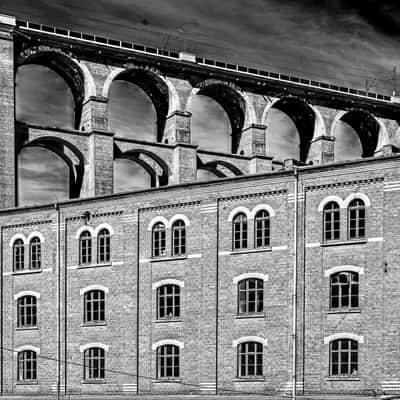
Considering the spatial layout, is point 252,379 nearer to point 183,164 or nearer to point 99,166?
point 99,166

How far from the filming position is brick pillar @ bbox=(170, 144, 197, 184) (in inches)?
2062

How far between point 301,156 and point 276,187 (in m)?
26.1

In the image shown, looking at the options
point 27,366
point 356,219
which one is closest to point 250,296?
point 356,219

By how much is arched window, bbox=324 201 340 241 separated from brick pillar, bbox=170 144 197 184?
65.1 feet

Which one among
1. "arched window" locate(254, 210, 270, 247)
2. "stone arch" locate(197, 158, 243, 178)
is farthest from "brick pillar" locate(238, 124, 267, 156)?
"arched window" locate(254, 210, 270, 247)

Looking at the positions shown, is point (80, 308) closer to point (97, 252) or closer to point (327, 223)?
point (97, 252)

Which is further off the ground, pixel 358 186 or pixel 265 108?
pixel 265 108

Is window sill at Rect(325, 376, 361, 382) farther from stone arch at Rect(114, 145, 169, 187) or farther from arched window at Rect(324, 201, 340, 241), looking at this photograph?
stone arch at Rect(114, 145, 169, 187)

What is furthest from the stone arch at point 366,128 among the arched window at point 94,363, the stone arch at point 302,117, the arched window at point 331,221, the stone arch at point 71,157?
the arched window at point 94,363

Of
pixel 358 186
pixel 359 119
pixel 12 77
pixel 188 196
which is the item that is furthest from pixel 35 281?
pixel 359 119

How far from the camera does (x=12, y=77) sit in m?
47.7

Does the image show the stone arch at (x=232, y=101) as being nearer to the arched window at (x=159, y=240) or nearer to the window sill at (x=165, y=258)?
the arched window at (x=159, y=240)

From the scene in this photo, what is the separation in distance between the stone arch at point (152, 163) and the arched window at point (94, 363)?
1664cm

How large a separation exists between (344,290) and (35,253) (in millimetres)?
16812
